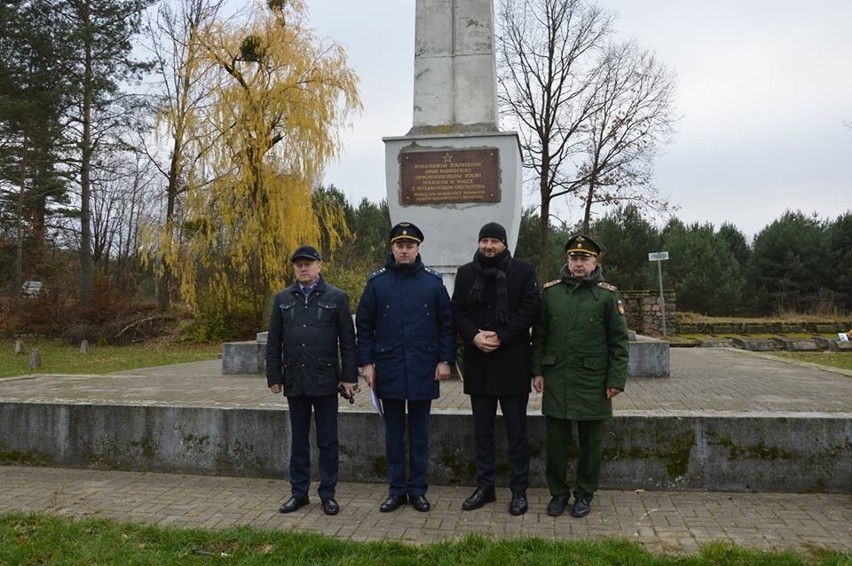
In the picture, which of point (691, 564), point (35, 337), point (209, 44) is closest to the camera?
point (691, 564)

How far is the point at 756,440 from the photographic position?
4664 mm

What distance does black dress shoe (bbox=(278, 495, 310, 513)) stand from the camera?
4.32 m

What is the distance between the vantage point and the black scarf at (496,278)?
4242mm

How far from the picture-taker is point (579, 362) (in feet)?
13.8

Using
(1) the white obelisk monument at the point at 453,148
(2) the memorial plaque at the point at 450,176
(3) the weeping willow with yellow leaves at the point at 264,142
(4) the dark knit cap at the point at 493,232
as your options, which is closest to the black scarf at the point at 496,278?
(4) the dark knit cap at the point at 493,232

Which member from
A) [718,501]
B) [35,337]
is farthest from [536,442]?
[35,337]

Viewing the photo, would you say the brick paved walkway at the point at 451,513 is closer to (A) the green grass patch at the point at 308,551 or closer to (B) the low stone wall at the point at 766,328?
(A) the green grass patch at the point at 308,551

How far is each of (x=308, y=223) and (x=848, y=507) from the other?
1671 cm

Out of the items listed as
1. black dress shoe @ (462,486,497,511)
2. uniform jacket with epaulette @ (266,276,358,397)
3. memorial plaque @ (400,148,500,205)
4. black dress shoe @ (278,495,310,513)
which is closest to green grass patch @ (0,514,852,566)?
black dress shoe @ (278,495,310,513)

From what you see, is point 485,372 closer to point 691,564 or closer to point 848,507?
point 691,564

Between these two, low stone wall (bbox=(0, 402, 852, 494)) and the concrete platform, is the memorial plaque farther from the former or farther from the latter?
low stone wall (bbox=(0, 402, 852, 494))

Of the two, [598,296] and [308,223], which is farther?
[308,223]

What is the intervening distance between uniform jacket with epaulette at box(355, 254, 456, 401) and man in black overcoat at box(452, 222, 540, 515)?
16 centimetres

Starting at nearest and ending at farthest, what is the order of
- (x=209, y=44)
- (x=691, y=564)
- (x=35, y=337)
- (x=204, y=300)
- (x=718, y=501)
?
(x=691, y=564) < (x=718, y=501) < (x=209, y=44) < (x=204, y=300) < (x=35, y=337)
